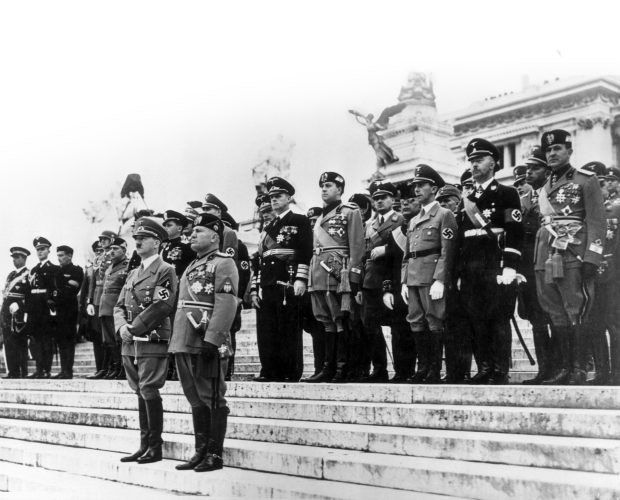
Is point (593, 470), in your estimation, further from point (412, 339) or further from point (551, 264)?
point (412, 339)

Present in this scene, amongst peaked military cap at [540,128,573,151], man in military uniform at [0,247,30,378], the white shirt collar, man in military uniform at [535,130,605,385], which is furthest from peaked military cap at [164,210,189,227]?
man in military uniform at [0,247,30,378]

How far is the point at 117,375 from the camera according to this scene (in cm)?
905

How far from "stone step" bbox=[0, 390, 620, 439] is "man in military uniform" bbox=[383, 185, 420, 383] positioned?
46.3 inches

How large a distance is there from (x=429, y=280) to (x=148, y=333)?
2245 mm

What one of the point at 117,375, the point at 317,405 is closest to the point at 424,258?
the point at 317,405

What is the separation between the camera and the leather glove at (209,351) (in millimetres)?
4863

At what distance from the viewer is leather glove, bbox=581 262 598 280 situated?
5066mm

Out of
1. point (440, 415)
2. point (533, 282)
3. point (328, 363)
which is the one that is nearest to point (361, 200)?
point (328, 363)

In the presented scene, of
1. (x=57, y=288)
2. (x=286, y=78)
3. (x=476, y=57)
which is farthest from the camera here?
(x=57, y=288)

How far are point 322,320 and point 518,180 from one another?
257cm

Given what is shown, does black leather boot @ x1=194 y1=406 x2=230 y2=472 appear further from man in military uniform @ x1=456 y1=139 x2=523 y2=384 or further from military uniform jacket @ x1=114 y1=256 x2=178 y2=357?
man in military uniform @ x1=456 y1=139 x2=523 y2=384

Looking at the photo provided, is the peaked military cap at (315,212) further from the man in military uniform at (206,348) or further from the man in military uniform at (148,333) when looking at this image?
the man in military uniform at (206,348)

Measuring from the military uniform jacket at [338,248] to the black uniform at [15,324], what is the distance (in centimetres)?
553

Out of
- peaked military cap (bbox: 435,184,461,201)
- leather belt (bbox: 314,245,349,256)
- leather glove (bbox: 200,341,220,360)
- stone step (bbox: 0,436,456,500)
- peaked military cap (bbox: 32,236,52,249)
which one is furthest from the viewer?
peaked military cap (bbox: 32,236,52,249)
